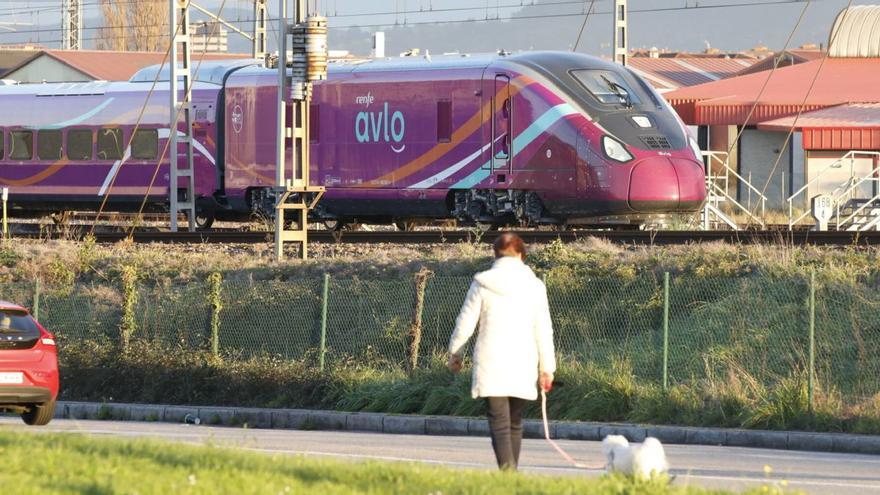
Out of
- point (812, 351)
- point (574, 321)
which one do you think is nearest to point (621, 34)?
point (574, 321)

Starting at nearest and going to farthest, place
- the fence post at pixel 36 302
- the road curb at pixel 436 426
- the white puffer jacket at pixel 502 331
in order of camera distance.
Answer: the white puffer jacket at pixel 502 331
the road curb at pixel 436 426
the fence post at pixel 36 302

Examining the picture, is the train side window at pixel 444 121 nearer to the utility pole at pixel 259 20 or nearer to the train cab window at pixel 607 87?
the train cab window at pixel 607 87

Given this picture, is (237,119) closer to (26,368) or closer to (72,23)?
(26,368)

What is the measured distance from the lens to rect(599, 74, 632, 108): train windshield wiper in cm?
2945

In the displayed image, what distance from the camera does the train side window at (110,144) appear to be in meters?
37.0

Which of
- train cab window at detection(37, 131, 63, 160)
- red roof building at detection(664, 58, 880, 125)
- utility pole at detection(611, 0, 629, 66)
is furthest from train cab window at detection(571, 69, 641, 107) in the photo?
red roof building at detection(664, 58, 880, 125)

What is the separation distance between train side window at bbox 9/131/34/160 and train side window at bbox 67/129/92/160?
55.1 inches

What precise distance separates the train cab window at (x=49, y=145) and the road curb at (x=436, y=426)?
18.3m

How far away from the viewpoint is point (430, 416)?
18.0 meters

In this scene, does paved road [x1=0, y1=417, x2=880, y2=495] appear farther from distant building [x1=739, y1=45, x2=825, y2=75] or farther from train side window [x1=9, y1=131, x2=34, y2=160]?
distant building [x1=739, y1=45, x2=825, y2=75]

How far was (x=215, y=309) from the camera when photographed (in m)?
21.5

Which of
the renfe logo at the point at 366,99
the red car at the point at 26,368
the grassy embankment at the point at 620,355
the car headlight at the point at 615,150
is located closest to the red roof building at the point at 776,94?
the renfe logo at the point at 366,99

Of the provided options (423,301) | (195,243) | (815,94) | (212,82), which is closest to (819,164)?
(815,94)

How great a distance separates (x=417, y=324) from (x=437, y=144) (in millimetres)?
10965
